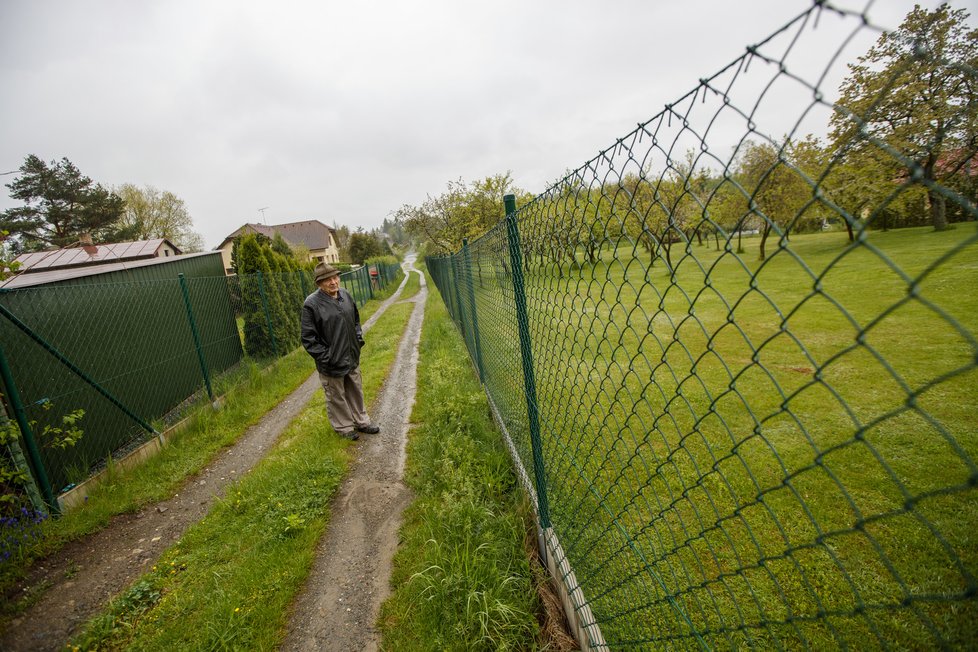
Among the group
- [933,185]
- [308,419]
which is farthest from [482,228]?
[933,185]

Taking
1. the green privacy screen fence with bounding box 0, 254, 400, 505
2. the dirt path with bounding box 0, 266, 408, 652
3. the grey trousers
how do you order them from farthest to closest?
the grey trousers < the green privacy screen fence with bounding box 0, 254, 400, 505 < the dirt path with bounding box 0, 266, 408, 652

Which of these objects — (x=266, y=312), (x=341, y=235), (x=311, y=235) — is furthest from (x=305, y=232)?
(x=266, y=312)

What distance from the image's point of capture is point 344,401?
4.82 metres

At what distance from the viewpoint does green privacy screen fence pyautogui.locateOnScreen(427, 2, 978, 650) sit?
739mm

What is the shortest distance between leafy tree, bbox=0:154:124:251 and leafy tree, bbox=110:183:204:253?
161 inches

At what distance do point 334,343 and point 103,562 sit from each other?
97.1 inches

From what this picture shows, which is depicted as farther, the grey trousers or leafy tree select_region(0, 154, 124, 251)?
leafy tree select_region(0, 154, 124, 251)

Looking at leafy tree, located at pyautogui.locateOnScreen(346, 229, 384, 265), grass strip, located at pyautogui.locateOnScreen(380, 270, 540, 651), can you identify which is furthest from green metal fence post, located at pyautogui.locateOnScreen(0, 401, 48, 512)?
leafy tree, located at pyautogui.locateOnScreen(346, 229, 384, 265)

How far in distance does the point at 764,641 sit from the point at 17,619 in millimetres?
4497

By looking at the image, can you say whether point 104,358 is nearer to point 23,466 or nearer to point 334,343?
point 23,466

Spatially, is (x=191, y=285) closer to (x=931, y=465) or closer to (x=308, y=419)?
(x=308, y=419)

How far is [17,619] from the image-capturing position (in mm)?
2805

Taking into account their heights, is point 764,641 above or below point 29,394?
below

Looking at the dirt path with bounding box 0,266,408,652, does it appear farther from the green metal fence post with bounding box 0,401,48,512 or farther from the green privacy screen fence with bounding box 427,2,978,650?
the green privacy screen fence with bounding box 427,2,978,650
